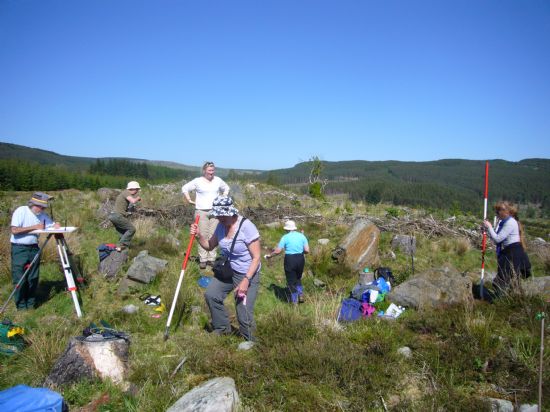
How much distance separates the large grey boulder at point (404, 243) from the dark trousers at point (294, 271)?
16.1 feet

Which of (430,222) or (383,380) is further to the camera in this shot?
(430,222)

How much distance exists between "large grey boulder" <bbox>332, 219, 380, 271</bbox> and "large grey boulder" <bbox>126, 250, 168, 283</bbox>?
4.16 meters

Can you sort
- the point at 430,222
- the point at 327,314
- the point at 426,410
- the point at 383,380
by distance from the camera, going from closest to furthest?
the point at 426,410
the point at 383,380
the point at 327,314
the point at 430,222

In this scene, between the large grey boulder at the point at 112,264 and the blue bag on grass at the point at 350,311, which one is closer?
the blue bag on grass at the point at 350,311

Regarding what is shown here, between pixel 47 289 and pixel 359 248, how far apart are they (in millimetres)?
6635

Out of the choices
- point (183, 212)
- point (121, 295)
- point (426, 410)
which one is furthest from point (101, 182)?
point (426, 410)

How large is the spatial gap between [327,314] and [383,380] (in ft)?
4.99

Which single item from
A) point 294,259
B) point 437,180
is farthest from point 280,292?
point 437,180

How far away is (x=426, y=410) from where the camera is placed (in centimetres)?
302

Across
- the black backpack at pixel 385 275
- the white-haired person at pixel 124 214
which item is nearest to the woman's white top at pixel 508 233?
the black backpack at pixel 385 275

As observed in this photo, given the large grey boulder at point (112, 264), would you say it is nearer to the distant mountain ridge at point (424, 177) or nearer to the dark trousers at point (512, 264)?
the dark trousers at point (512, 264)

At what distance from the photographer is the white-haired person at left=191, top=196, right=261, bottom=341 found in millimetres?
4157

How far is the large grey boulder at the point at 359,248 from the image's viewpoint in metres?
8.54

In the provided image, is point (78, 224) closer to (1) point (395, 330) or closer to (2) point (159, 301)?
(2) point (159, 301)
